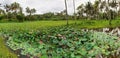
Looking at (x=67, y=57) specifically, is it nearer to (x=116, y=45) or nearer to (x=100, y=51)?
(x=100, y=51)

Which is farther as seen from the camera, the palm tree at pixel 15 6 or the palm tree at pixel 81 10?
the palm tree at pixel 81 10

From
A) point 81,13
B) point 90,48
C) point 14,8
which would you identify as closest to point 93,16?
point 81,13

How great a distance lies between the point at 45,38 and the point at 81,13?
7264 cm

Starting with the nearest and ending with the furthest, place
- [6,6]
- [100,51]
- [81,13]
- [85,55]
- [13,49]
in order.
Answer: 1. [85,55]
2. [100,51]
3. [13,49]
4. [6,6]
5. [81,13]

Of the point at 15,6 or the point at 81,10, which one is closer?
the point at 15,6

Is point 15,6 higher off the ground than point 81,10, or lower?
higher

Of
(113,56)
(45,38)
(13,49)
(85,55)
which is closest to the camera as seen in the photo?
(85,55)

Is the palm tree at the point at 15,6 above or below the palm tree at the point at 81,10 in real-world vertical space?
above

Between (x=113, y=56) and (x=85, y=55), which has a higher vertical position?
(x=85, y=55)

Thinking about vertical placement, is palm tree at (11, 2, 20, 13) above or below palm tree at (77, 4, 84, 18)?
above

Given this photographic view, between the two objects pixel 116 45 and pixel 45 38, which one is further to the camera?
pixel 45 38

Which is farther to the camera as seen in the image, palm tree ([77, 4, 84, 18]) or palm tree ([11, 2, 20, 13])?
palm tree ([77, 4, 84, 18])

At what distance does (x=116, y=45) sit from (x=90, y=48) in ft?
6.56

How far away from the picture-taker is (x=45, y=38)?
38.7 ft
